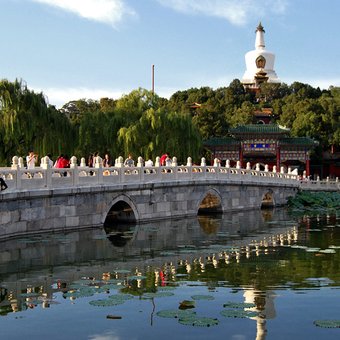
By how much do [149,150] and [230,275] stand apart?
18358 millimetres

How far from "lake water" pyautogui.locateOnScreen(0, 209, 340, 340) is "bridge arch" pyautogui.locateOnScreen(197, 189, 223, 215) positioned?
22.7ft

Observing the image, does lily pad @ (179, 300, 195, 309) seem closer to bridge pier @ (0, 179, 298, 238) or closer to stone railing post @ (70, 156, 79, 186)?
bridge pier @ (0, 179, 298, 238)

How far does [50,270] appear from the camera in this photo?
12.0 meters

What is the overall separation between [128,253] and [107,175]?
452cm

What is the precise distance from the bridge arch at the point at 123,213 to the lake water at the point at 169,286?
191 cm

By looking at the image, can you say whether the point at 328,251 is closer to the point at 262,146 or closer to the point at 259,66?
the point at 262,146

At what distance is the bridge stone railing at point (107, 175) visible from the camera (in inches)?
607

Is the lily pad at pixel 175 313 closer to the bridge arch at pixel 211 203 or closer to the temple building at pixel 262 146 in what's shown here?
the bridge arch at pixel 211 203

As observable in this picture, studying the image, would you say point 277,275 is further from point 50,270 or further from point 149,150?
point 149,150

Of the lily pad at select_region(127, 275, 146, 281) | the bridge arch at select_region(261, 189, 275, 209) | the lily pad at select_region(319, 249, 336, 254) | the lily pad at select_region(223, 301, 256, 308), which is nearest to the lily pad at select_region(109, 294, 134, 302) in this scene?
the lily pad at select_region(127, 275, 146, 281)

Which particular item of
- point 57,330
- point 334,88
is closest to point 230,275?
point 57,330

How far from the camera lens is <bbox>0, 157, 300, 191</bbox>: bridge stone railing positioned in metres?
15.4

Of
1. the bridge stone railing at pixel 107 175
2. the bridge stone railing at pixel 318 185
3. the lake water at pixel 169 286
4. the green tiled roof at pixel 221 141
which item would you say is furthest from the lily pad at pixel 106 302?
the green tiled roof at pixel 221 141

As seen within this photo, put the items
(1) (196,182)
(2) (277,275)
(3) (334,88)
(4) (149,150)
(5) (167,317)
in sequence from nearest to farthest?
(5) (167,317) < (2) (277,275) < (1) (196,182) < (4) (149,150) < (3) (334,88)
